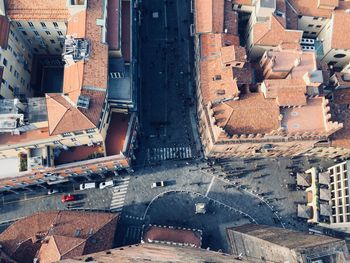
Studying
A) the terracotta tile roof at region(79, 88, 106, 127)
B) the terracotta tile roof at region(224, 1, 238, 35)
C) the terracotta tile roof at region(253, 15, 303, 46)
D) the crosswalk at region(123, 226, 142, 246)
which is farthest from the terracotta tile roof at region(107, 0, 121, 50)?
the crosswalk at region(123, 226, 142, 246)

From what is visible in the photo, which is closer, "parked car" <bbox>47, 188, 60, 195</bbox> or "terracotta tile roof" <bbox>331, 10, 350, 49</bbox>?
"terracotta tile roof" <bbox>331, 10, 350, 49</bbox>

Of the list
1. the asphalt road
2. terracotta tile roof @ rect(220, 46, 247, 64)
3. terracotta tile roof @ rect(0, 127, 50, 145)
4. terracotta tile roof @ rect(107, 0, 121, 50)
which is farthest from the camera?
the asphalt road

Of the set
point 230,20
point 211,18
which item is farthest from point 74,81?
point 230,20

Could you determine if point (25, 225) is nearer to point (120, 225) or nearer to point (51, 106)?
point (120, 225)

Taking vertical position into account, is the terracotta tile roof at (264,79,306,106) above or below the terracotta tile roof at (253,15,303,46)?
below

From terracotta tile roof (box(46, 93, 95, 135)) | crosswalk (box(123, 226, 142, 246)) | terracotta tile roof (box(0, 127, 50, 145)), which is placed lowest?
crosswalk (box(123, 226, 142, 246))

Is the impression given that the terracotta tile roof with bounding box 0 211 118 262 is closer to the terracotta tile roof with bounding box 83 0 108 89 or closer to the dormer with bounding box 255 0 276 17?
the terracotta tile roof with bounding box 83 0 108 89

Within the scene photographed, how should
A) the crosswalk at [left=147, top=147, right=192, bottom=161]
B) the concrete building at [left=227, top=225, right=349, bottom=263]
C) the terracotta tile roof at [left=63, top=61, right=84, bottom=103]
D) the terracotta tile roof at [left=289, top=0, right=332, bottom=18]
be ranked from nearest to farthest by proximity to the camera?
the concrete building at [left=227, top=225, right=349, bottom=263], the terracotta tile roof at [left=63, top=61, right=84, bottom=103], the terracotta tile roof at [left=289, top=0, right=332, bottom=18], the crosswalk at [left=147, top=147, right=192, bottom=161]

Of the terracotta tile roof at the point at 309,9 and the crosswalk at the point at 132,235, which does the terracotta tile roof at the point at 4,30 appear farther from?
the terracotta tile roof at the point at 309,9
